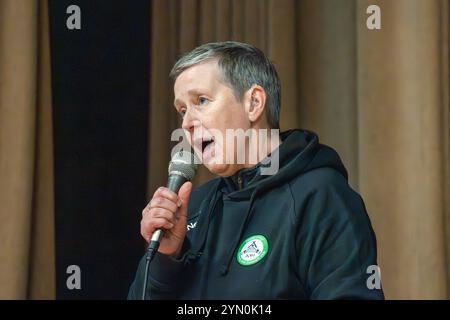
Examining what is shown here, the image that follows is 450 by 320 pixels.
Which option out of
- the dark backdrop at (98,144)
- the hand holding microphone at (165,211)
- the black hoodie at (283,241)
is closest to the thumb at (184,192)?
the hand holding microphone at (165,211)

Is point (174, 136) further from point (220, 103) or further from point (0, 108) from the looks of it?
point (220, 103)

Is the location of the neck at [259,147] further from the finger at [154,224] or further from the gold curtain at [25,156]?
the gold curtain at [25,156]

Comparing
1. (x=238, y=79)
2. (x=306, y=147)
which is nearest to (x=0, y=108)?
(x=238, y=79)

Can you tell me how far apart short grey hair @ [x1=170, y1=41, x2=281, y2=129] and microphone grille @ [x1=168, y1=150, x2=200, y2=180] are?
0.18 meters

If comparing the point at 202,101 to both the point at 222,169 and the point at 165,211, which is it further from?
the point at 165,211

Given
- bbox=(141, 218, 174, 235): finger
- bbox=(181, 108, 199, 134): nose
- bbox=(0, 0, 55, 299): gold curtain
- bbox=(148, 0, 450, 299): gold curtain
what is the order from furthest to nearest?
bbox=(148, 0, 450, 299): gold curtain
bbox=(0, 0, 55, 299): gold curtain
bbox=(181, 108, 199, 134): nose
bbox=(141, 218, 174, 235): finger

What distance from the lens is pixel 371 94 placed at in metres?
2.51

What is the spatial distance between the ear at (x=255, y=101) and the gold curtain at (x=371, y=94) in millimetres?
824

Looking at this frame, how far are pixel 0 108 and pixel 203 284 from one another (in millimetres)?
855

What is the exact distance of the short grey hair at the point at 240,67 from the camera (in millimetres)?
1691

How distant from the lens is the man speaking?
147cm

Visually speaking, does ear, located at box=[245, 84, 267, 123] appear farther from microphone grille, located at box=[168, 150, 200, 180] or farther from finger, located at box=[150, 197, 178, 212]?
finger, located at box=[150, 197, 178, 212]

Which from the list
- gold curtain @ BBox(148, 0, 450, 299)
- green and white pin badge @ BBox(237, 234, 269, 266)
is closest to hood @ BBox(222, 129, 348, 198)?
green and white pin badge @ BBox(237, 234, 269, 266)

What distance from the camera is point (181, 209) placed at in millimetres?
1526
